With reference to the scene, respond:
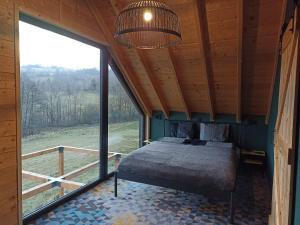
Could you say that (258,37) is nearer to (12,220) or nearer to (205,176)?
(205,176)

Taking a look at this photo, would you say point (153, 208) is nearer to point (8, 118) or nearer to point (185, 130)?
point (8, 118)

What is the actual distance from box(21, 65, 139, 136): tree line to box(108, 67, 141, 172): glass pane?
0.15 feet

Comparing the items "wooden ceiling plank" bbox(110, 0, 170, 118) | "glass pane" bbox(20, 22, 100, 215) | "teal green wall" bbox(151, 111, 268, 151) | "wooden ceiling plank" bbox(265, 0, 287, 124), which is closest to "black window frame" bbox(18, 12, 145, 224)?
"glass pane" bbox(20, 22, 100, 215)

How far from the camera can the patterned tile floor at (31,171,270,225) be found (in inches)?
103

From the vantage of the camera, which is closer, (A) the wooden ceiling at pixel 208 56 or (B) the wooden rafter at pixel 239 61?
(B) the wooden rafter at pixel 239 61

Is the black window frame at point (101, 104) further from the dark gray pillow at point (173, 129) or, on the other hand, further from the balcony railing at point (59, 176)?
the dark gray pillow at point (173, 129)

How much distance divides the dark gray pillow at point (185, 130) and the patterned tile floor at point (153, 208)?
1.57 m

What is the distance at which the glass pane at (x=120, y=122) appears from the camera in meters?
4.04

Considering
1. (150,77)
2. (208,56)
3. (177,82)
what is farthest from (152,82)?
(208,56)

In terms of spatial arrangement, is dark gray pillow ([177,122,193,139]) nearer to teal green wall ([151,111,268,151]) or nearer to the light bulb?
teal green wall ([151,111,268,151])

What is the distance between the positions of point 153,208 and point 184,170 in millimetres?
636

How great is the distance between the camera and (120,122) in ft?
14.4

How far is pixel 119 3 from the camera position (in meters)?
2.88

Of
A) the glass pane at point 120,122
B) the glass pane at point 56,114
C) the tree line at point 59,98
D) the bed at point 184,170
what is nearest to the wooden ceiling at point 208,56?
the glass pane at point 120,122
